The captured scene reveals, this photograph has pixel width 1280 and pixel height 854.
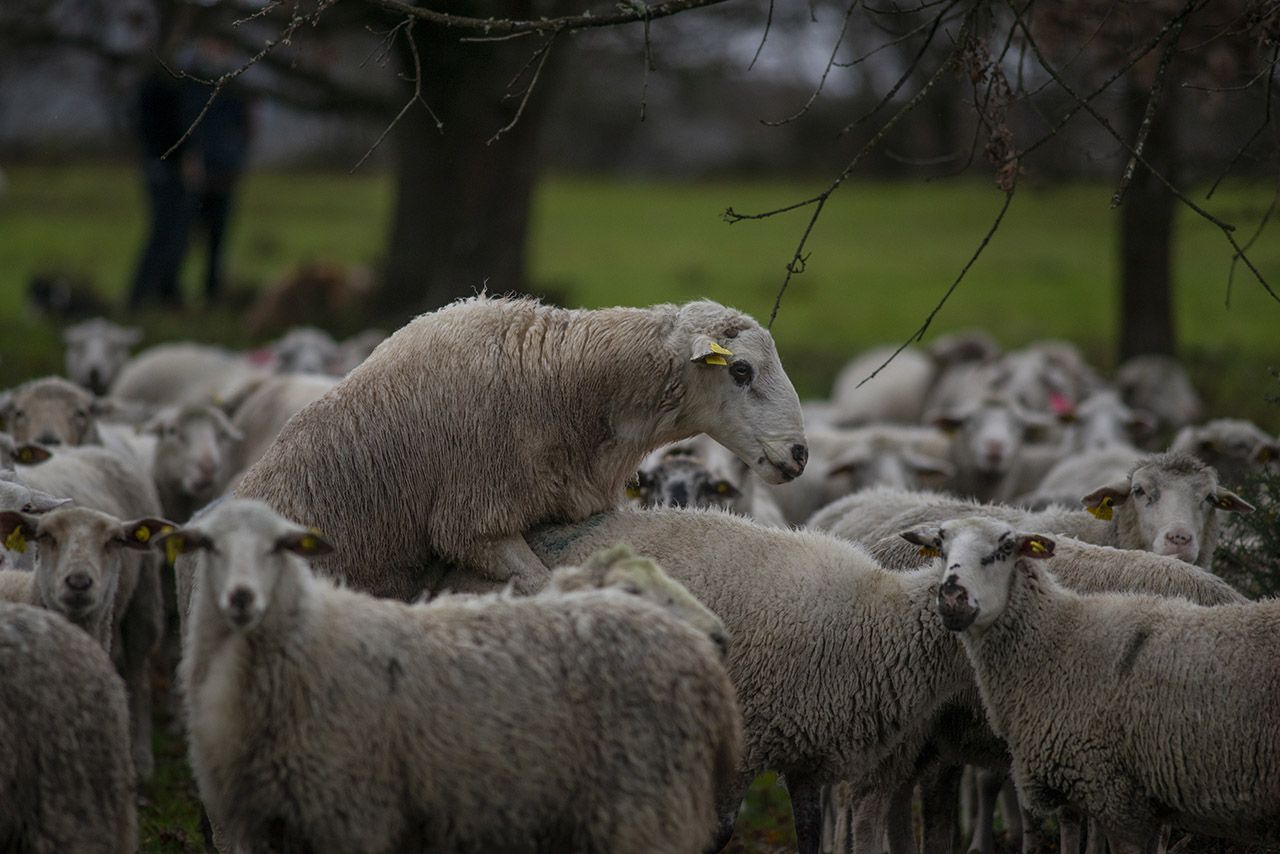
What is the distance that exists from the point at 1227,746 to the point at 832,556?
1.59 metres

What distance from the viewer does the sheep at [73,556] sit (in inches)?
224

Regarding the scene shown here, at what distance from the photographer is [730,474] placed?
28.0ft

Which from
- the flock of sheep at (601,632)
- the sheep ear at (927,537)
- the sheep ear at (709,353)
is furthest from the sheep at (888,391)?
the sheep ear at (709,353)

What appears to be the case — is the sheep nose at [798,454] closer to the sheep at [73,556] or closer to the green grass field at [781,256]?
the sheep at [73,556]

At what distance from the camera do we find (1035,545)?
5.74 m

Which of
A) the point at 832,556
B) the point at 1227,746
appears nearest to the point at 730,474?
the point at 832,556

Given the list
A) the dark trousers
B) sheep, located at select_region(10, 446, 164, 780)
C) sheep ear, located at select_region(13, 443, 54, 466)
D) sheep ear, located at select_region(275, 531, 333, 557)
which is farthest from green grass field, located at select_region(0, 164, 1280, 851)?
sheep ear, located at select_region(275, 531, 333, 557)

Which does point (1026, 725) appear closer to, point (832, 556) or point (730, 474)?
point (832, 556)

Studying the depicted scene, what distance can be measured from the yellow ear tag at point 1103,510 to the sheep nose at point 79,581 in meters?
4.12

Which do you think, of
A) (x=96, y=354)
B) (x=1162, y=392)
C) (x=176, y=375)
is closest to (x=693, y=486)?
(x=176, y=375)

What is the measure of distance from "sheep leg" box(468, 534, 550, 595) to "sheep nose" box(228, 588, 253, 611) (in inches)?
57.8

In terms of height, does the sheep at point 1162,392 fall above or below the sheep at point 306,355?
above

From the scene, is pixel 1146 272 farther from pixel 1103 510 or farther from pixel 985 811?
pixel 985 811

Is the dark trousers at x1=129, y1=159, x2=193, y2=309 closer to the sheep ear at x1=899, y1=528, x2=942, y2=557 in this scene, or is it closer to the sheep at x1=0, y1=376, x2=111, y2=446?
the sheep at x1=0, y1=376, x2=111, y2=446
